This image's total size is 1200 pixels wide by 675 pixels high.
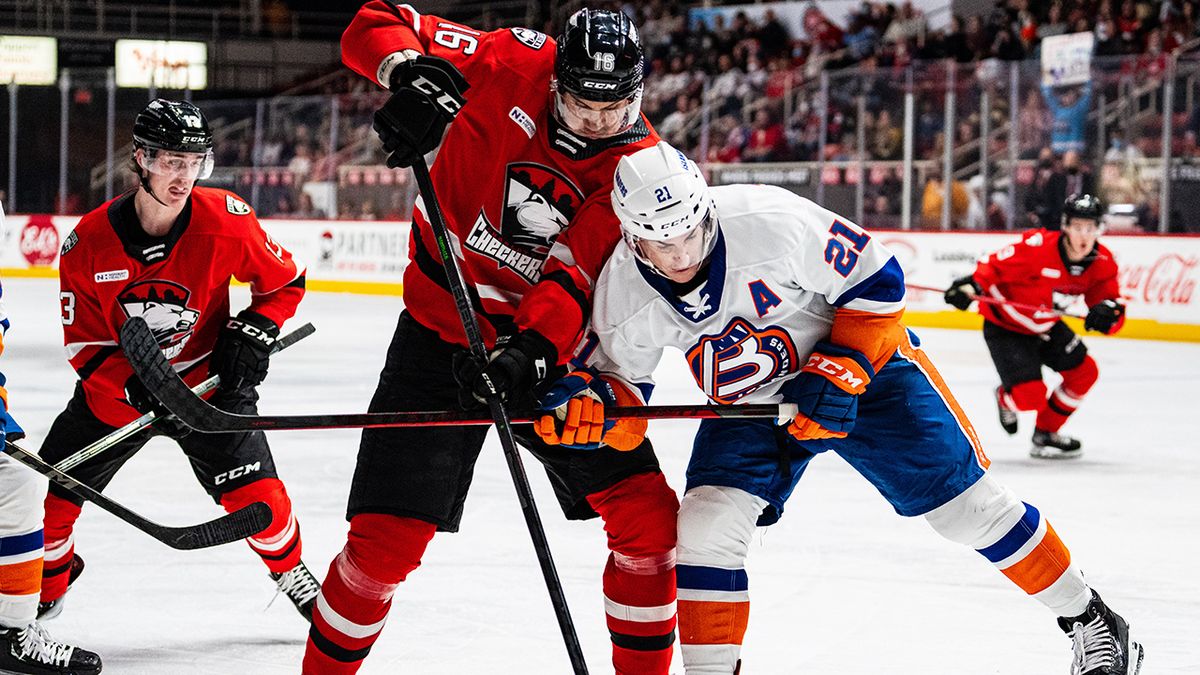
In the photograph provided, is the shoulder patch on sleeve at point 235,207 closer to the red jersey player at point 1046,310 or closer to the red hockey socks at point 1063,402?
the red jersey player at point 1046,310

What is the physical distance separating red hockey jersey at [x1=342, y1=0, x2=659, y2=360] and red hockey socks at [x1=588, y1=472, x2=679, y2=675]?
0.26m

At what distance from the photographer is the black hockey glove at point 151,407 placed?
260cm

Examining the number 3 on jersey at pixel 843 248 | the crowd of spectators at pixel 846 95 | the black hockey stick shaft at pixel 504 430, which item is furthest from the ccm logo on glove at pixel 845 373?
the crowd of spectators at pixel 846 95

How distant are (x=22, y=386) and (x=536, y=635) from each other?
388 centimetres

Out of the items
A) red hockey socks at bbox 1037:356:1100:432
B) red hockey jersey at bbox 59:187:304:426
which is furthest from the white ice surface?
red hockey jersey at bbox 59:187:304:426

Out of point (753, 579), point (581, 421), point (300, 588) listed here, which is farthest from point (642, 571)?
point (753, 579)

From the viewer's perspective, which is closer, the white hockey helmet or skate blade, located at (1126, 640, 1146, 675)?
the white hockey helmet

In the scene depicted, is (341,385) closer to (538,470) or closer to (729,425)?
(538,470)

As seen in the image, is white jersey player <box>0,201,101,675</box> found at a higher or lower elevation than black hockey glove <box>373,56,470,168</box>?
lower

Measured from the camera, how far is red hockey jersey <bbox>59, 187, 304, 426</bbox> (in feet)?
8.68

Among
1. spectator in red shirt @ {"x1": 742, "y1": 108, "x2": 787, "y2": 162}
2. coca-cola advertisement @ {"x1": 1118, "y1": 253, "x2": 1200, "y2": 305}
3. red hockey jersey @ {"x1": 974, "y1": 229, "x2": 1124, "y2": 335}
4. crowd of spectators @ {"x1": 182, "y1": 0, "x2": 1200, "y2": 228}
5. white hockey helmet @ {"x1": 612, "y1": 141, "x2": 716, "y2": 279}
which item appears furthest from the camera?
spectator in red shirt @ {"x1": 742, "y1": 108, "x2": 787, "y2": 162}

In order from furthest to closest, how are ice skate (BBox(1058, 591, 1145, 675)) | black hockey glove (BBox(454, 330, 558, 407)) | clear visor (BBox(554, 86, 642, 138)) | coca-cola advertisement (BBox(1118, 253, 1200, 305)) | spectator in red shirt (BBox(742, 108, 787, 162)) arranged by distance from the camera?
spectator in red shirt (BBox(742, 108, 787, 162)) → coca-cola advertisement (BBox(1118, 253, 1200, 305)) → ice skate (BBox(1058, 591, 1145, 675)) → clear visor (BBox(554, 86, 642, 138)) → black hockey glove (BBox(454, 330, 558, 407))

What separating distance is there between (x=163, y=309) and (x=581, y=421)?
1019mm

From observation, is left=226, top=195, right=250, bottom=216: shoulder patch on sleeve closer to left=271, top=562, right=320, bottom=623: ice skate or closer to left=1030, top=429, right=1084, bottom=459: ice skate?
left=271, top=562, right=320, bottom=623: ice skate
